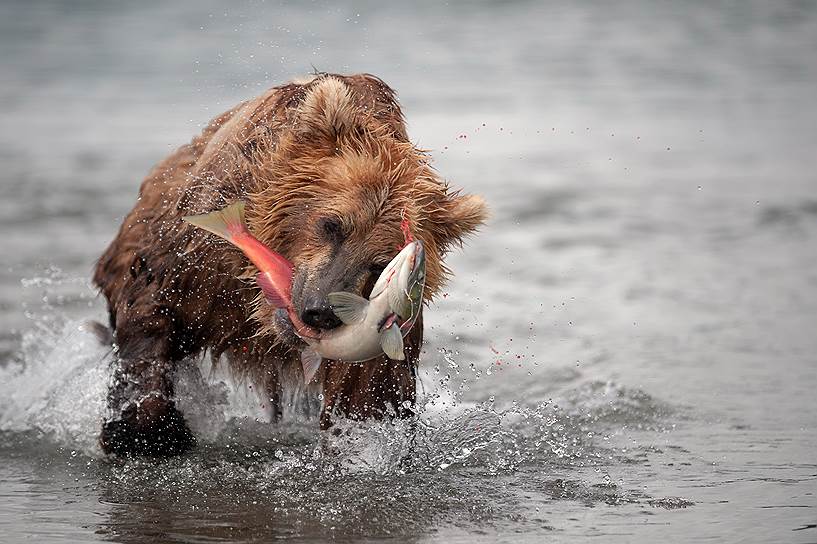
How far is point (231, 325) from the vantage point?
5648mm

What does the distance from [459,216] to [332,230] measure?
0.59 metres

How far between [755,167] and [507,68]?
6464 millimetres

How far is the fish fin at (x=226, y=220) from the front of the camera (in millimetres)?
4922

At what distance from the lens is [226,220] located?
4938 millimetres

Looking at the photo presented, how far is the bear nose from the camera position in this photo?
4688mm

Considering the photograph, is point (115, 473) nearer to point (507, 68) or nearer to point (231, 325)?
point (231, 325)

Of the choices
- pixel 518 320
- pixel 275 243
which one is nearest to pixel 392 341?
pixel 275 243

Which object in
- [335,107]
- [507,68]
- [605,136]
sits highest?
[507,68]

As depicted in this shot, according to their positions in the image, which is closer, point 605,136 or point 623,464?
point 623,464

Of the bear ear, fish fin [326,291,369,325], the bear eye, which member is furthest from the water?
the bear eye

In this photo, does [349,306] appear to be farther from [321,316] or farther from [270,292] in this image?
[270,292]

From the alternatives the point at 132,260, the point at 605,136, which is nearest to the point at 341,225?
the point at 132,260

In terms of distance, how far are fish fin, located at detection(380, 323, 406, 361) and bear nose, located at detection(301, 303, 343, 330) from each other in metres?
0.18

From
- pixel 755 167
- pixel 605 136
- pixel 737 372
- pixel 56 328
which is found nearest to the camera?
pixel 737 372
